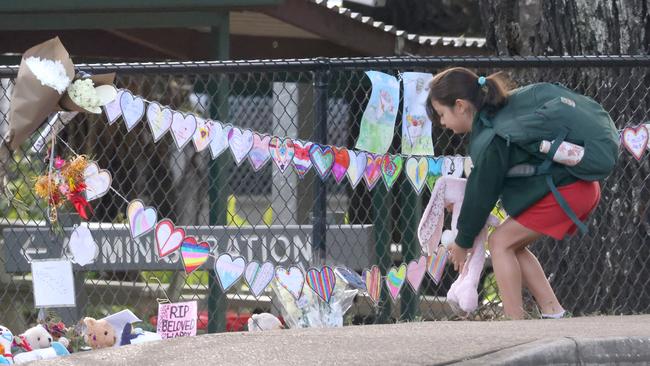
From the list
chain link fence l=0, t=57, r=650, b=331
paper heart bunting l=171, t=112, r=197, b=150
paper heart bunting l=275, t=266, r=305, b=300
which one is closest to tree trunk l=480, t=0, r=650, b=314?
chain link fence l=0, t=57, r=650, b=331

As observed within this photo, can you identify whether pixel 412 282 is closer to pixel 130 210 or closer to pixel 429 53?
pixel 130 210

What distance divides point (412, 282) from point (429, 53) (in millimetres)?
4081

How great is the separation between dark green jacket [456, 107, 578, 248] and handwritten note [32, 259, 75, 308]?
192 cm

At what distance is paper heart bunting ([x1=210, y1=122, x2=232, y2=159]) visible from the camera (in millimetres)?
5789

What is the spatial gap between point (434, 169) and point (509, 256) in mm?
709

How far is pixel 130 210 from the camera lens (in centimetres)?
566

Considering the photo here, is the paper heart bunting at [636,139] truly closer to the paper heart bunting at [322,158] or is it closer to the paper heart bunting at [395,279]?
the paper heart bunting at [395,279]

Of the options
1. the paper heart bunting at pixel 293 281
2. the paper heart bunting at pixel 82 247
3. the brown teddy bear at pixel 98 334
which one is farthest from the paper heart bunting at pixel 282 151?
the brown teddy bear at pixel 98 334

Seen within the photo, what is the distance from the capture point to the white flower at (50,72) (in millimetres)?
5273

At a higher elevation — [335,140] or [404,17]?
[404,17]

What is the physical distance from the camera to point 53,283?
5426 mm

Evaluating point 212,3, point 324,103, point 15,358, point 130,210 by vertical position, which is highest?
point 212,3

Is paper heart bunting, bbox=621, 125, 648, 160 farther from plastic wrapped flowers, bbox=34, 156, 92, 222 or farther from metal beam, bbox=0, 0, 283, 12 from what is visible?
plastic wrapped flowers, bbox=34, 156, 92, 222

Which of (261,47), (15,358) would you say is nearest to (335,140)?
(261,47)
